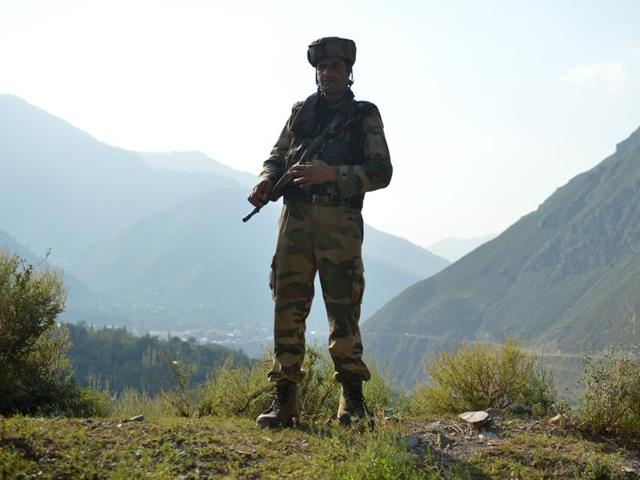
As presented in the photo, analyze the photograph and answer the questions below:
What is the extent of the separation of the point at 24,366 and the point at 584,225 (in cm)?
15836

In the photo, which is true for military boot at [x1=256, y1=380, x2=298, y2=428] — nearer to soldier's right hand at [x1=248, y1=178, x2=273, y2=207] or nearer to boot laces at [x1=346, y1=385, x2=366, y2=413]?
boot laces at [x1=346, y1=385, x2=366, y2=413]

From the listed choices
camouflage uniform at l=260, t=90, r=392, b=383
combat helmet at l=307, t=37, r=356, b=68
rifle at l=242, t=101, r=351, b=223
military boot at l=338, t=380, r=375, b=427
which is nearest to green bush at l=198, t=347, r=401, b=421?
military boot at l=338, t=380, r=375, b=427

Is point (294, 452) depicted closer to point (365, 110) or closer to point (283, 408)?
point (283, 408)

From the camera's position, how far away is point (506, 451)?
13.0 feet

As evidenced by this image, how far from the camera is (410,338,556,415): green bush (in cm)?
566

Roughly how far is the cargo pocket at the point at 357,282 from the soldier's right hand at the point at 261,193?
819mm

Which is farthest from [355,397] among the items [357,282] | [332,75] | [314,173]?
[332,75]

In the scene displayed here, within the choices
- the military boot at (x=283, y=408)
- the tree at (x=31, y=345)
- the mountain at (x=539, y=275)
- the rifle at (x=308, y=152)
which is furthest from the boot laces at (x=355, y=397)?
the mountain at (x=539, y=275)

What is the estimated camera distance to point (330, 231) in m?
4.59

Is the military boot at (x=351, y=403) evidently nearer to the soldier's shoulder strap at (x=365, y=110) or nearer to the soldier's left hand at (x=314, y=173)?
the soldier's left hand at (x=314, y=173)

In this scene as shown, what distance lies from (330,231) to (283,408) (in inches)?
52.0

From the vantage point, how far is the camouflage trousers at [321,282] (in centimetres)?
453

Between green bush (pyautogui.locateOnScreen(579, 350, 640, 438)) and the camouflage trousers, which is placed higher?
the camouflage trousers

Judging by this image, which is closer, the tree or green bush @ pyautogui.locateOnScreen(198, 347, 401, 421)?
green bush @ pyautogui.locateOnScreen(198, 347, 401, 421)
